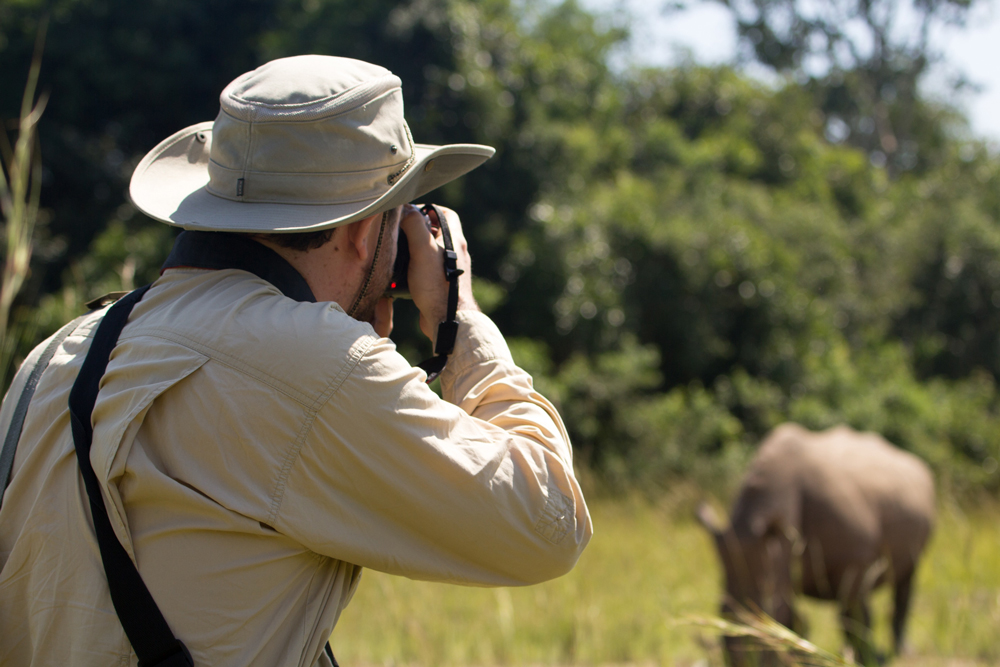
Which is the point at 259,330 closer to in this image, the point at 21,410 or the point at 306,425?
the point at 306,425

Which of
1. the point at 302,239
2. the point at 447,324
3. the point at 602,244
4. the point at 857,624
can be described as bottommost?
the point at 602,244

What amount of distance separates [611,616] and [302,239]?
497 centimetres

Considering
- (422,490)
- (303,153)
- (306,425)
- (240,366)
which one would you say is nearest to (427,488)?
(422,490)

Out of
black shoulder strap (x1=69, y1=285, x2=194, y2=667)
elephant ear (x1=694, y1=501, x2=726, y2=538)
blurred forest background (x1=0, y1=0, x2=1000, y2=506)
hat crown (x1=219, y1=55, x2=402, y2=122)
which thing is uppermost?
hat crown (x1=219, y1=55, x2=402, y2=122)

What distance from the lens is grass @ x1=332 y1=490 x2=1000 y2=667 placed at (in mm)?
4789

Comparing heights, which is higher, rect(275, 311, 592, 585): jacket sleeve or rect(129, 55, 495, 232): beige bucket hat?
rect(129, 55, 495, 232): beige bucket hat

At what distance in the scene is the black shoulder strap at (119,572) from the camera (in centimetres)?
131

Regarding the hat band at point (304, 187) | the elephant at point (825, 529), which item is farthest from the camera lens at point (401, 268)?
the elephant at point (825, 529)

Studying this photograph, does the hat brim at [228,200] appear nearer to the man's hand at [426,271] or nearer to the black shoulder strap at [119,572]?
the man's hand at [426,271]

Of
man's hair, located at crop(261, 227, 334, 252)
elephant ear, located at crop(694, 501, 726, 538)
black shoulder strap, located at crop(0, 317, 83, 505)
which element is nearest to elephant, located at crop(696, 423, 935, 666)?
elephant ear, located at crop(694, 501, 726, 538)

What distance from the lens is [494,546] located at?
1.42 m

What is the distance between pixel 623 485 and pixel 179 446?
8.99 metres

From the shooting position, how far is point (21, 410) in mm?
1545

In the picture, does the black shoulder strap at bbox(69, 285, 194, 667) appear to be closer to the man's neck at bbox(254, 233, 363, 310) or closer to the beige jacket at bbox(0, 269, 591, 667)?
the beige jacket at bbox(0, 269, 591, 667)
